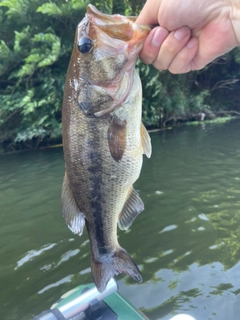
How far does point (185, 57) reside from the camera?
78.7 inches

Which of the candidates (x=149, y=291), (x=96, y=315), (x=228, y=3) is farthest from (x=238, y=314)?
(x=228, y=3)

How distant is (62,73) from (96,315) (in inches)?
478

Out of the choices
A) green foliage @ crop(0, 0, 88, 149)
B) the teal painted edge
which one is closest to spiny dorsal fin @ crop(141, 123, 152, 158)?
the teal painted edge

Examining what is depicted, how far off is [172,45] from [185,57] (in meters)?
0.17

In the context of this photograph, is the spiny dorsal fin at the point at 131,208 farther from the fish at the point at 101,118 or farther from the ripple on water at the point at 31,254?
the ripple on water at the point at 31,254

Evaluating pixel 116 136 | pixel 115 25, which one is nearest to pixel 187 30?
pixel 115 25

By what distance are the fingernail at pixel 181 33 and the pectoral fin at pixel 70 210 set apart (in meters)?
0.96

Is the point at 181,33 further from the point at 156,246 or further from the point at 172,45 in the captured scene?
the point at 156,246

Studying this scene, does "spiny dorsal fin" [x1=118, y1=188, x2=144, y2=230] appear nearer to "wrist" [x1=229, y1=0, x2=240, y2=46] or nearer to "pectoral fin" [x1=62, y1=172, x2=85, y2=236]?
"pectoral fin" [x1=62, y1=172, x2=85, y2=236]

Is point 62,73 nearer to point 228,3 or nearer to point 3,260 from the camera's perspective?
point 3,260

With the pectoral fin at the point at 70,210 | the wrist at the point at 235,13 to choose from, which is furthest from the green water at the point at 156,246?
the wrist at the point at 235,13

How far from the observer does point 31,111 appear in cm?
1267

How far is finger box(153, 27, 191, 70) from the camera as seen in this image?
6.03 feet

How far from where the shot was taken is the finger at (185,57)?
1.97m
